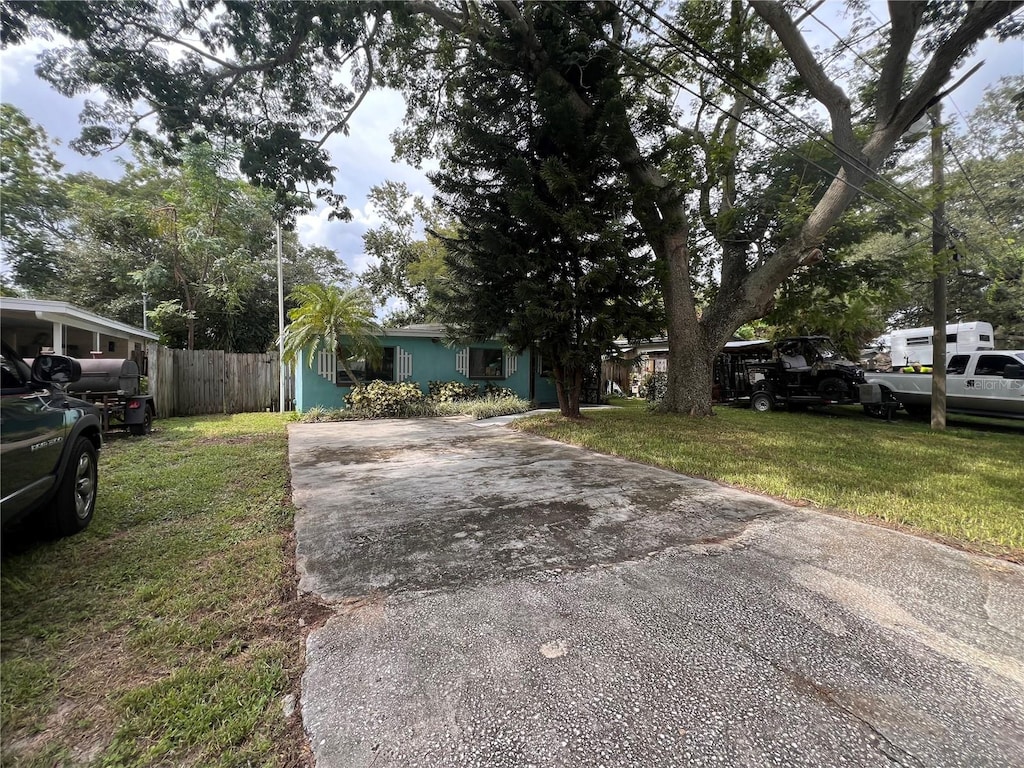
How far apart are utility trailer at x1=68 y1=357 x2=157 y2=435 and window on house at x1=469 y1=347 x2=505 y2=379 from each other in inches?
299

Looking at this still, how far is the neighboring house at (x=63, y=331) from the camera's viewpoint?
7.22 meters

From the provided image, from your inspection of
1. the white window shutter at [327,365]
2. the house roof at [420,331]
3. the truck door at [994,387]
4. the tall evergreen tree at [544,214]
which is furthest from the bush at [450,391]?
the truck door at [994,387]

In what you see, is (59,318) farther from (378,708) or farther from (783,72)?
(783,72)

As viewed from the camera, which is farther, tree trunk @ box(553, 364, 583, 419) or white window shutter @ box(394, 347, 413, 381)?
white window shutter @ box(394, 347, 413, 381)

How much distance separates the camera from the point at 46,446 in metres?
2.67

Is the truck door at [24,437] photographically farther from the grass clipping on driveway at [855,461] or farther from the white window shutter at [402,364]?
the white window shutter at [402,364]

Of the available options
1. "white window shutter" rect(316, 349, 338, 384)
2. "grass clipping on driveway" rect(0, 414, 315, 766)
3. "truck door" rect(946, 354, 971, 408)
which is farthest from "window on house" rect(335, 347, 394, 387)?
"truck door" rect(946, 354, 971, 408)

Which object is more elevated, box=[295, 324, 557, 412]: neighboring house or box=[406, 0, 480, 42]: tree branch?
box=[406, 0, 480, 42]: tree branch

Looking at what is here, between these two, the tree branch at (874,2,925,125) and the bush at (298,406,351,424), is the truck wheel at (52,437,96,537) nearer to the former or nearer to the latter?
the bush at (298,406,351,424)

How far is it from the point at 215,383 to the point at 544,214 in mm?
10316

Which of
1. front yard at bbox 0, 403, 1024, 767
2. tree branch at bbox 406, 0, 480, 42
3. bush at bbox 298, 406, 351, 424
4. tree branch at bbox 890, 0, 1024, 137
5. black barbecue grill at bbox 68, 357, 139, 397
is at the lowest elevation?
front yard at bbox 0, 403, 1024, 767

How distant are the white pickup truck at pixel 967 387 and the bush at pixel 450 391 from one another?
1021 centimetres

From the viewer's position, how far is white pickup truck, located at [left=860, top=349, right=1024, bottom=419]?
845cm

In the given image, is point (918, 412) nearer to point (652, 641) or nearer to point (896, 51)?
point (896, 51)
